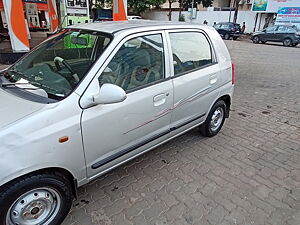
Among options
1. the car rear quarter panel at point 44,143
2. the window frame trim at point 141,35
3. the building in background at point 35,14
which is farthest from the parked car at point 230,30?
the car rear quarter panel at point 44,143

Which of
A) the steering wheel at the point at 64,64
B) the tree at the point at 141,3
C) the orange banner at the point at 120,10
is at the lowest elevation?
the steering wheel at the point at 64,64

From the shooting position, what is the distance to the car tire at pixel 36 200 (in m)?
1.64

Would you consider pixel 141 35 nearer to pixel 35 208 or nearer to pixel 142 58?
pixel 142 58

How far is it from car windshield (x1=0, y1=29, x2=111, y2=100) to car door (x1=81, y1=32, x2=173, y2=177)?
0.82 ft

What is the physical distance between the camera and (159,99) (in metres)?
2.44

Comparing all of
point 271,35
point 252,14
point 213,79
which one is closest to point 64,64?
point 213,79

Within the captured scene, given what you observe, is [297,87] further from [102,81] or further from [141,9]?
[141,9]

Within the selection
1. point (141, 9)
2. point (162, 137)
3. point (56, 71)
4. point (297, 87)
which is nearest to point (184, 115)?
point (162, 137)

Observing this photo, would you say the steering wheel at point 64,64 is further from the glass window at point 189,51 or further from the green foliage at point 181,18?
the green foliage at point 181,18

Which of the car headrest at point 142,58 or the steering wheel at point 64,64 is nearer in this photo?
the steering wheel at point 64,64

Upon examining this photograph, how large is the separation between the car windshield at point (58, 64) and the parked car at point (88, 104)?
0.4 inches

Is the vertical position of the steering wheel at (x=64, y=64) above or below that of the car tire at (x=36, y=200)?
above

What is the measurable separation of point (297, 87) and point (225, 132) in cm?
427

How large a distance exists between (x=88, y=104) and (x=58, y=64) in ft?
2.59
